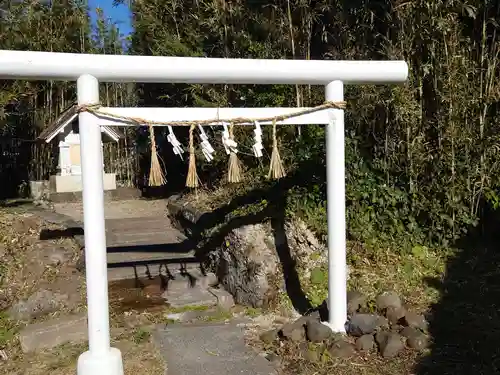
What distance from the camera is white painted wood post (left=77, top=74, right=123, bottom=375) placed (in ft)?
10.6

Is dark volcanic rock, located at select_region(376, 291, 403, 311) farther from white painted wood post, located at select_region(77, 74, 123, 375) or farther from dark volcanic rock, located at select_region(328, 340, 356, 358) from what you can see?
white painted wood post, located at select_region(77, 74, 123, 375)

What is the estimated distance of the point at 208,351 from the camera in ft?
12.5

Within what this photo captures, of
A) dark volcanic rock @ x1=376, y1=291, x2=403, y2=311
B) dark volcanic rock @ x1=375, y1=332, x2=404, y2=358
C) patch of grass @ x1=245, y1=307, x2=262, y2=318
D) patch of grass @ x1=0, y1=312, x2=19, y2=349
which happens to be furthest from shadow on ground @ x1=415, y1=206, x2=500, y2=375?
patch of grass @ x1=0, y1=312, x2=19, y2=349

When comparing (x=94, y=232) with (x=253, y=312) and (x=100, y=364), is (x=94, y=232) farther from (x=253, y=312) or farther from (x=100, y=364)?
(x=253, y=312)

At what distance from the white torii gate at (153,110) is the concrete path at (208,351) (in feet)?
1.76

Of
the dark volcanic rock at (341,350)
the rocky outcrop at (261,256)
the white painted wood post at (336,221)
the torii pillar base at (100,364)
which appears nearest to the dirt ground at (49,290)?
the torii pillar base at (100,364)

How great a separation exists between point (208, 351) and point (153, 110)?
1851 millimetres

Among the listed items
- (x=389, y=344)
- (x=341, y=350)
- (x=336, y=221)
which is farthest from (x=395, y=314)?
(x=336, y=221)

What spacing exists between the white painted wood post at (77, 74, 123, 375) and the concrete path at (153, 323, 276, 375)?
1.74 ft

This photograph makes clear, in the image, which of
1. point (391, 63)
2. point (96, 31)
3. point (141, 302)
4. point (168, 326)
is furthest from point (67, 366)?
point (96, 31)

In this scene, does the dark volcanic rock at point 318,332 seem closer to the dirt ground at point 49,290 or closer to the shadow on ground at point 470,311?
the shadow on ground at point 470,311

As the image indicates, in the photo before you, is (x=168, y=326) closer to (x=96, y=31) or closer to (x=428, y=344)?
(x=428, y=344)

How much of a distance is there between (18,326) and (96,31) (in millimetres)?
8859

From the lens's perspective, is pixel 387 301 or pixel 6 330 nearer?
pixel 387 301
